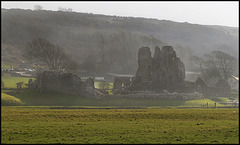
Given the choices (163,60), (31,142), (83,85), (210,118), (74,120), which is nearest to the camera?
(31,142)

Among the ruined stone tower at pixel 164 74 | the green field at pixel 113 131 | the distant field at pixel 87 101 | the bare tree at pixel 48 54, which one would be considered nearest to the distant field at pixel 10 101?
the distant field at pixel 87 101

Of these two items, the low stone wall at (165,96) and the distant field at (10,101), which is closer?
the distant field at (10,101)

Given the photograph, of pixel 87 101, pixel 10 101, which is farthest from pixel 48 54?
pixel 10 101

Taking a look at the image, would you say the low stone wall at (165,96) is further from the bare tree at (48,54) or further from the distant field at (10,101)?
the bare tree at (48,54)

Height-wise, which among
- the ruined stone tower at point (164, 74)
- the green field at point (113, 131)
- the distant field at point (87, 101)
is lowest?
the distant field at point (87, 101)

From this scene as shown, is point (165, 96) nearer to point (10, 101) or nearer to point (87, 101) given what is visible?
point (87, 101)

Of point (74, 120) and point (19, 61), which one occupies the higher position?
point (19, 61)

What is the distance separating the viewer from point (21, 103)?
62.0 metres

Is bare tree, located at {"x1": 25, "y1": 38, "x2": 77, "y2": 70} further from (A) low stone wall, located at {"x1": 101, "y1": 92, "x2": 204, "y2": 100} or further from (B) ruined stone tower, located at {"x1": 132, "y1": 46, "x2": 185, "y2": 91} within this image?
(A) low stone wall, located at {"x1": 101, "y1": 92, "x2": 204, "y2": 100}

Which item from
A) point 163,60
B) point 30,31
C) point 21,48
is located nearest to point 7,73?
point 30,31

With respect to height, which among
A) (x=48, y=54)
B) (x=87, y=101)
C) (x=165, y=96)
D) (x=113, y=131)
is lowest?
(x=87, y=101)

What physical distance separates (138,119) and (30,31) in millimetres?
104066

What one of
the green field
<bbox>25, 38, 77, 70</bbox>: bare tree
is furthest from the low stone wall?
the green field

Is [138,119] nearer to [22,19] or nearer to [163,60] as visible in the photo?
[163,60]
